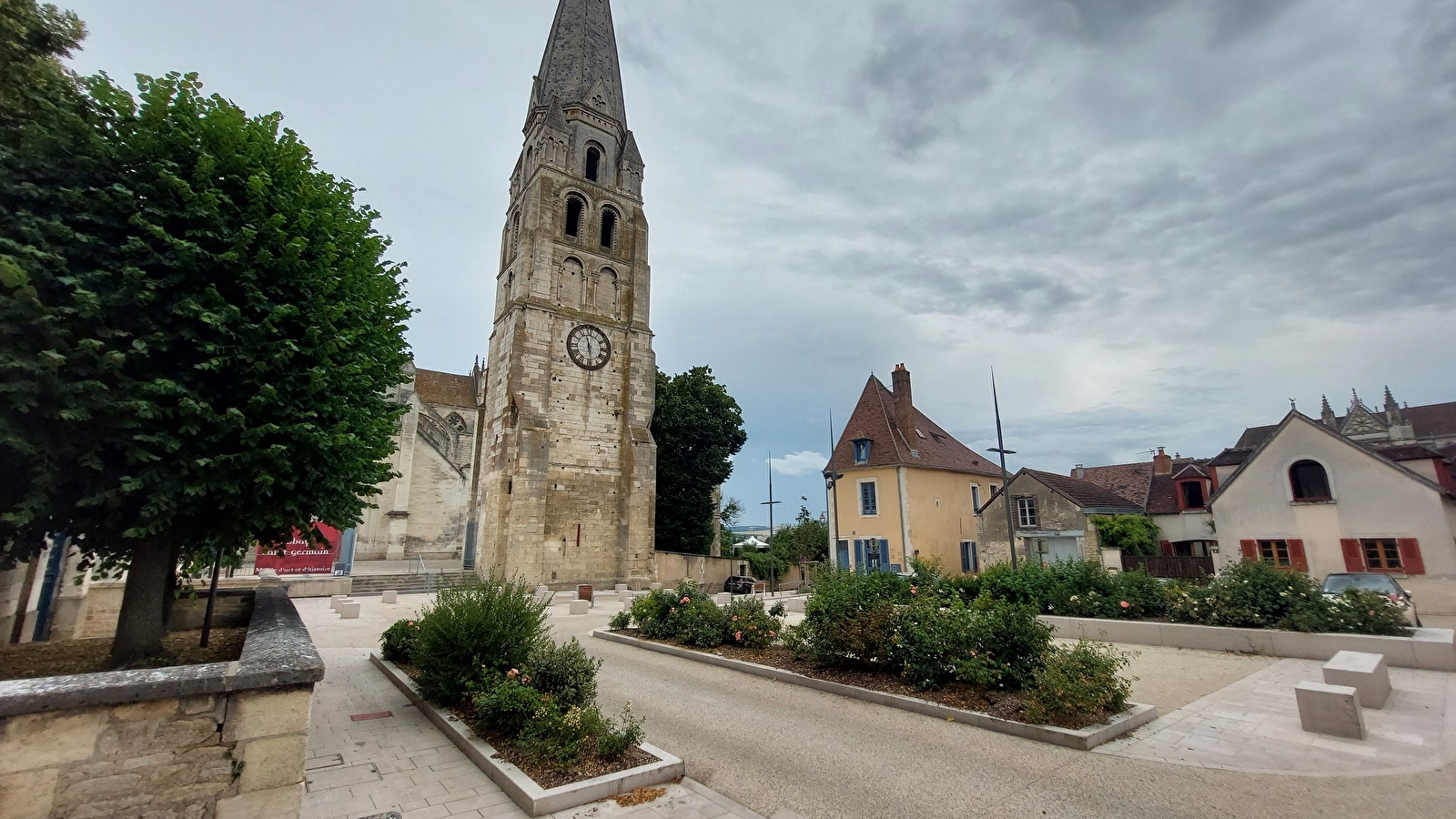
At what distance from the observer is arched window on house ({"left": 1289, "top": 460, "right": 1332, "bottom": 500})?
1884cm

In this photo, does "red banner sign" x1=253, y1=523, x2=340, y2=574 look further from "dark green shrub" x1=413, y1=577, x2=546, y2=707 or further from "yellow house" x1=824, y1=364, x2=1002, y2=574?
"yellow house" x1=824, y1=364, x2=1002, y2=574

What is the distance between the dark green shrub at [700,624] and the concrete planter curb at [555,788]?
18.9 feet

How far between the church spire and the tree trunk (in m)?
29.4

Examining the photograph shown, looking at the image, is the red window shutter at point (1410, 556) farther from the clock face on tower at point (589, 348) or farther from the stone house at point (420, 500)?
the stone house at point (420, 500)

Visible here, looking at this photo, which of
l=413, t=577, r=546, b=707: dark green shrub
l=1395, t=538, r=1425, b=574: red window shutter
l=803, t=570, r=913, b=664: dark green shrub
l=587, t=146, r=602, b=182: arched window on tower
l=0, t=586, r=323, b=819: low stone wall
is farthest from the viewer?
l=587, t=146, r=602, b=182: arched window on tower

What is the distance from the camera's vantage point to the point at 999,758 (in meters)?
5.70

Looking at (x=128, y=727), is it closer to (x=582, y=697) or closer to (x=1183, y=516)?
(x=582, y=697)

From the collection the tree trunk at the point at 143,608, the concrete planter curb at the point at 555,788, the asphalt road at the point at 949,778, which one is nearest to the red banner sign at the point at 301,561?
the tree trunk at the point at 143,608

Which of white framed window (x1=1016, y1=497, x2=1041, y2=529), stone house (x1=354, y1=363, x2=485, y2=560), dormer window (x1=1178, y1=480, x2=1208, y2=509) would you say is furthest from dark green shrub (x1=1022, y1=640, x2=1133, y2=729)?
stone house (x1=354, y1=363, x2=485, y2=560)

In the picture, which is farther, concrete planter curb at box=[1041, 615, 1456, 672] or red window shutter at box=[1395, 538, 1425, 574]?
red window shutter at box=[1395, 538, 1425, 574]

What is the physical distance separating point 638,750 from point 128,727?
366 centimetres

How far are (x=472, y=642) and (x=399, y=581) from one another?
73.2ft

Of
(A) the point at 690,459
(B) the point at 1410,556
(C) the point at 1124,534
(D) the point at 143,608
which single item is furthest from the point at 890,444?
(D) the point at 143,608

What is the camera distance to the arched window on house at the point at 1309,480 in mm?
18844
